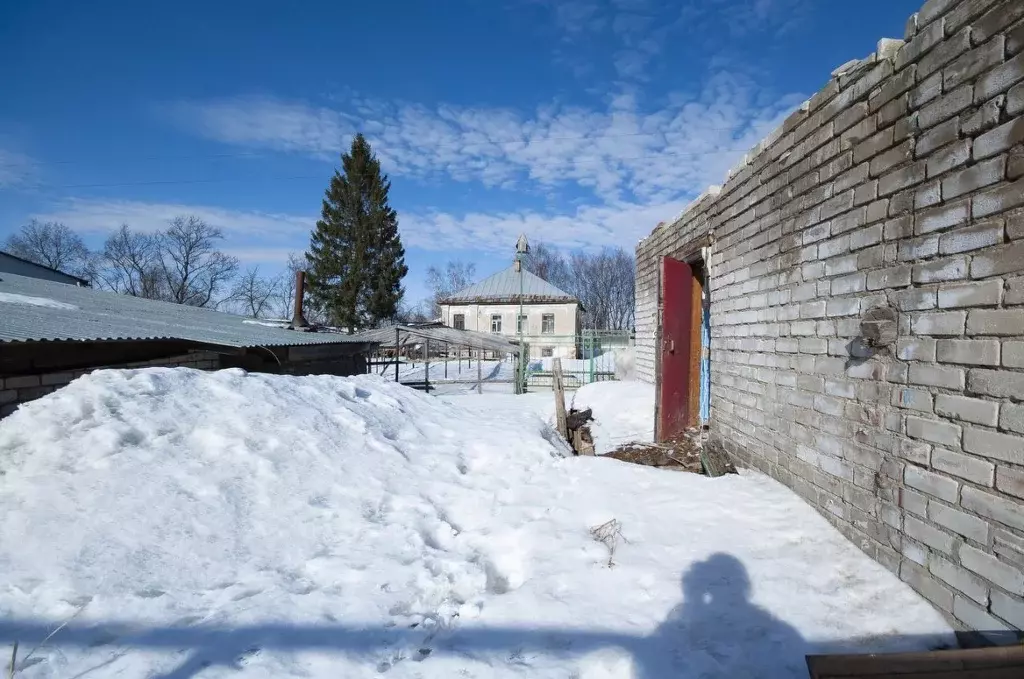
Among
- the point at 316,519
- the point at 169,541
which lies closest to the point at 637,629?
the point at 316,519

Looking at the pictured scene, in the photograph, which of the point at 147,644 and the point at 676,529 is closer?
the point at 147,644

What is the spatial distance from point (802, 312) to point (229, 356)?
26.3 ft

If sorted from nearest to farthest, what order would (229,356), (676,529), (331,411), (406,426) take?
(676,529) → (331,411) → (406,426) → (229,356)

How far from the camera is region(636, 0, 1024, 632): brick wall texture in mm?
2078

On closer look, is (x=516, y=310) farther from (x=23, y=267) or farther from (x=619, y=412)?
(x=619, y=412)

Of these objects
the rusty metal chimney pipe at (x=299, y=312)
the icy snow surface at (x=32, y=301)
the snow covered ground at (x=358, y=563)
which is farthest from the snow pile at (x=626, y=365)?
the icy snow surface at (x=32, y=301)

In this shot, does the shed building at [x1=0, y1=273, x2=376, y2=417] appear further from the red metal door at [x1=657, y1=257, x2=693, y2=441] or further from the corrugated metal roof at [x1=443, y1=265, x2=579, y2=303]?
the corrugated metal roof at [x1=443, y1=265, x2=579, y2=303]

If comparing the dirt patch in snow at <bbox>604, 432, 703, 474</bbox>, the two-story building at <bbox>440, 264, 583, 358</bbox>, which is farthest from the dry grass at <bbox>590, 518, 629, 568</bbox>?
the two-story building at <bbox>440, 264, 583, 358</bbox>

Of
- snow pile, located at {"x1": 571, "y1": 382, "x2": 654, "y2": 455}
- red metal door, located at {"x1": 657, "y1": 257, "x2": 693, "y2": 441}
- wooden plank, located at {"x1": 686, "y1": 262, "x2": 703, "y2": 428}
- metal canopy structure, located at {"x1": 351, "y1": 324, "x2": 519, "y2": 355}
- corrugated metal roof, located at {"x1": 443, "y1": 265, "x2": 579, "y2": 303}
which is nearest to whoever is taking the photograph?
red metal door, located at {"x1": 657, "y1": 257, "x2": 693, "y2": 441}

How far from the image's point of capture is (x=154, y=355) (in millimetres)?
6129

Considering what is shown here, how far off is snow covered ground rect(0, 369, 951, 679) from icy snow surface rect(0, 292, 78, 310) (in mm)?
3398

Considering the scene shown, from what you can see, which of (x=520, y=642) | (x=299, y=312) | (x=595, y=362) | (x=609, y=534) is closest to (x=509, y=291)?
(x=595, y=362)

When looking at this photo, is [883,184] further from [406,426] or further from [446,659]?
[406,426]

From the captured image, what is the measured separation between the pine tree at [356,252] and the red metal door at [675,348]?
81.3 ft
